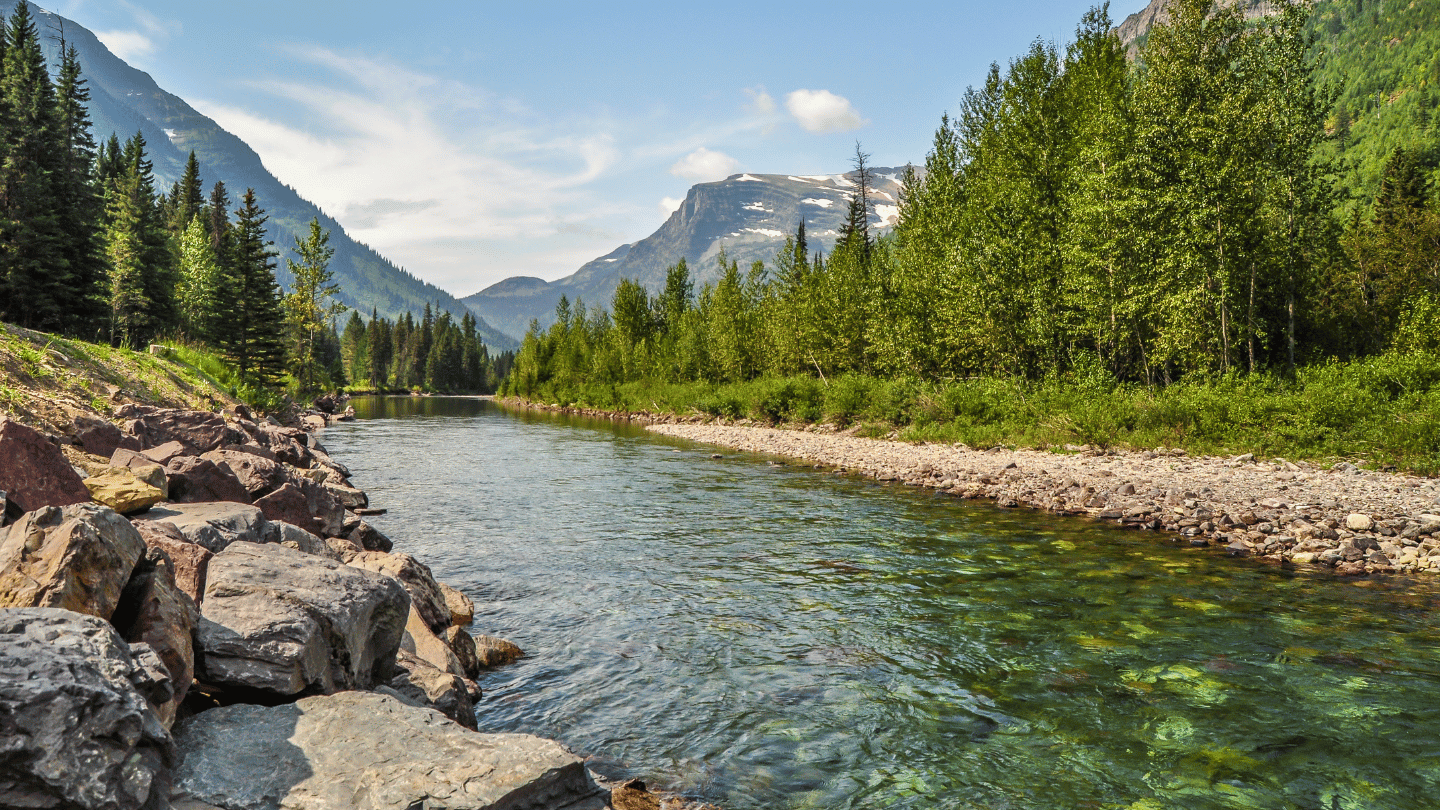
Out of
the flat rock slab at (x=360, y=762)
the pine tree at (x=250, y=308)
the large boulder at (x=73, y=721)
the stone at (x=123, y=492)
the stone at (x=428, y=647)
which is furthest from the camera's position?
the pine tree at (x=250, y=308)

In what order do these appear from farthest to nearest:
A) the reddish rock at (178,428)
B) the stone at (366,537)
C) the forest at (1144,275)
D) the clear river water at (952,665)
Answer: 1. the forest at (1144,275)
2. the stone at (366,537)
3. the reddish rock at (178,428)
4. the clear river water at (952,665)

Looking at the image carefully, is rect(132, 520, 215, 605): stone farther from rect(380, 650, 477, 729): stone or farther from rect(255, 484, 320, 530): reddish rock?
rect(255, 484, 320, 530): reddish rock

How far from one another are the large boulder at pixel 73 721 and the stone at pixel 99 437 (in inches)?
316

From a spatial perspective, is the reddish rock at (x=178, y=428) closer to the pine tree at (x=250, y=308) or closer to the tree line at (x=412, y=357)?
the pine tree at (x=250, y=308)

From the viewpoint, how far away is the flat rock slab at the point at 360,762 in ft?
12.4

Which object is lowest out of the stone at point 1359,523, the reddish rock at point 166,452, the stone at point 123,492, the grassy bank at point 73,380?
the stone at point 1359,523

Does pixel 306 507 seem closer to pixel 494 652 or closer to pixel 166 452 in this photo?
pixel 166 452

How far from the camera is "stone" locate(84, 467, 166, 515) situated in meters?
6.77

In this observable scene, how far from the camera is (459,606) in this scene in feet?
31.3

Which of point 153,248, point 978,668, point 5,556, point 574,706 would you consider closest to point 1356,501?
point 978,668

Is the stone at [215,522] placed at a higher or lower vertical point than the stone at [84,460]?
lower

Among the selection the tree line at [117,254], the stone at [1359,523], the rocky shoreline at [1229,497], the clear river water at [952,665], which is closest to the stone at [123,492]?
the clear river water at [952,665]

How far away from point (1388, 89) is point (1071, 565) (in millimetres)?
185940

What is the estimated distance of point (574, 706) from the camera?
7.07m
